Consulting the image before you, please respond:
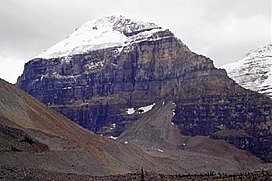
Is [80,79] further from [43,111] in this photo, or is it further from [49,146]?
[49,146]

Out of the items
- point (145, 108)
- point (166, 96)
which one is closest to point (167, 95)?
point (166, 96)

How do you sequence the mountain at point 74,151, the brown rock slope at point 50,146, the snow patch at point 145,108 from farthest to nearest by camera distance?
the snow patch at point 145,108 < the brown rock slope at point 50,146 < the mountain at point 74,151

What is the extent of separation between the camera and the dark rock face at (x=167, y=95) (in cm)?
16000

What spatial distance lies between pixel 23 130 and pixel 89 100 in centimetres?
11827

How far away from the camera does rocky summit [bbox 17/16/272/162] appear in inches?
6270

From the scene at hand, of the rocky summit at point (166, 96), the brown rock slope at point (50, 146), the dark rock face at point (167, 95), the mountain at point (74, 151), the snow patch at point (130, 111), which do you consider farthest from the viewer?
the snow patch at point (130, 111)

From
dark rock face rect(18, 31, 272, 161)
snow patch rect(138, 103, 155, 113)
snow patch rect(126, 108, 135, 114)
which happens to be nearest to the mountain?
dark rock face rect(18, 31, 272, 161)

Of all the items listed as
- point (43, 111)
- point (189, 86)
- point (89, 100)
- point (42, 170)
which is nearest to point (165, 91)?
point (189, 86)

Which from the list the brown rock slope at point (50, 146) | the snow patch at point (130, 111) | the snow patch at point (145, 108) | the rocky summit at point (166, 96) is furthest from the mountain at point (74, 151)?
the snow patch at point (130, 111)

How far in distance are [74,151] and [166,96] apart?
103 metres

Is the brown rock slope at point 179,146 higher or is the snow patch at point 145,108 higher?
the snow patch at point 145,108

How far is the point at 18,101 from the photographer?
3620 inches

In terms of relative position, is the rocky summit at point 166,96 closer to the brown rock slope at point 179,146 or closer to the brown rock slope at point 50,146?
the brown rock slope at point 179,146

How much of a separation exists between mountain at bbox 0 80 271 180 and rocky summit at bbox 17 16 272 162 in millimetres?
7392
